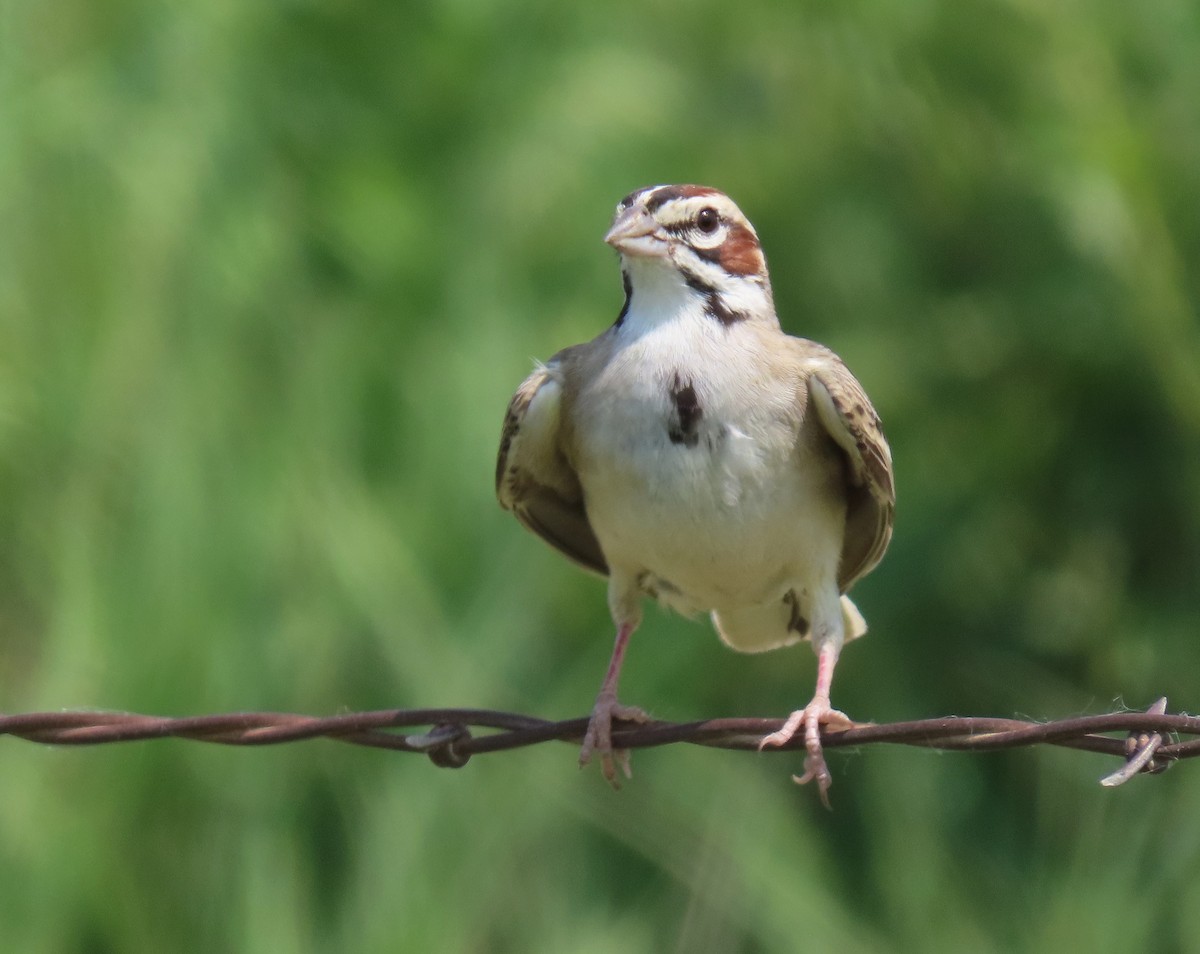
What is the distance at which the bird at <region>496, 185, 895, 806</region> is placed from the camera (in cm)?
561

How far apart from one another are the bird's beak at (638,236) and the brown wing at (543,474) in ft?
1.47

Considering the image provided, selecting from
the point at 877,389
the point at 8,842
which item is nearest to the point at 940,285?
the point at 877,389

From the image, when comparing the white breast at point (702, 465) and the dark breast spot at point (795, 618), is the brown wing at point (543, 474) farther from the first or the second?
the dark breast spot at point (795, 618)

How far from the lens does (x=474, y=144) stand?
392 inches

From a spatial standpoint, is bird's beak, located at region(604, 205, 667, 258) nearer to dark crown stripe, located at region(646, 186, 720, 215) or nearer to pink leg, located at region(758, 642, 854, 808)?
dark crown stripe, located at region(646, 186, 720, 215)

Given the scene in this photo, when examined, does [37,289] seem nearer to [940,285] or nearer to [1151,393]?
[940,285]

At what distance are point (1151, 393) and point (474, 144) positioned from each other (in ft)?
11.6

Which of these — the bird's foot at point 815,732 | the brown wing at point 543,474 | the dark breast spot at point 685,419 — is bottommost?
the bird's foot at point 815,732

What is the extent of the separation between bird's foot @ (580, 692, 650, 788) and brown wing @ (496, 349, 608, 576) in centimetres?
73

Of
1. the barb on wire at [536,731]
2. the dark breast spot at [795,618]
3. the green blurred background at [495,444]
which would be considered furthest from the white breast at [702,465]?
the green blurred background at [495,444]

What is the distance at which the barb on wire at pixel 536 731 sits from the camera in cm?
414

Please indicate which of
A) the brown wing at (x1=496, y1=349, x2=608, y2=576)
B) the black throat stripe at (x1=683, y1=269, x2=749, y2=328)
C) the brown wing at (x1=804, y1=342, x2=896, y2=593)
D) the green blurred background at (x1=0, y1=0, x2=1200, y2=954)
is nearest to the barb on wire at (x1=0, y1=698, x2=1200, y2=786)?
the brown wing at (x1=804, y1=342, x2=896, y2=593)

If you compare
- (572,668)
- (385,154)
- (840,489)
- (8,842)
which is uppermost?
(385,154)

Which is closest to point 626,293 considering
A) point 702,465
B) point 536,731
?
point 702,465
